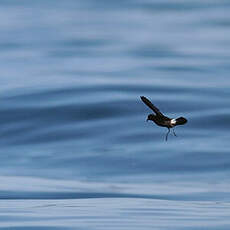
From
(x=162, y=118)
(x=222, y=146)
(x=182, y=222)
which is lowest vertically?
(x=162, y=118)

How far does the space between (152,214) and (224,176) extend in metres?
21.1

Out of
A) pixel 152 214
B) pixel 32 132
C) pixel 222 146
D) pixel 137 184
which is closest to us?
pixel 152 214

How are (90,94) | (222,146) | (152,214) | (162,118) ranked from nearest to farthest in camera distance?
(162,118) → (152,214) → (222,146) → (90,94)

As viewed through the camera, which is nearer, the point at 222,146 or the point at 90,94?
the point at 222,146

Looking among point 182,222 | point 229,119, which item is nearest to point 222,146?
point 229,119

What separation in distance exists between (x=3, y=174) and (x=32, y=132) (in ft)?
43.5

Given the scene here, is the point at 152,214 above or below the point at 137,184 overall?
below

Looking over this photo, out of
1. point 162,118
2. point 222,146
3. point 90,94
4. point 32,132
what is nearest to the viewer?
point 162,118

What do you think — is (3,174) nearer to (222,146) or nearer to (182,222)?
(222,146)

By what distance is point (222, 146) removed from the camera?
Result: 6769cm

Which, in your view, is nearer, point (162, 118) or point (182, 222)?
point (162, 118)

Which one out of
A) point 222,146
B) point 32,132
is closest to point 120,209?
point 222,146

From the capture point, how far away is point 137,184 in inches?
2288

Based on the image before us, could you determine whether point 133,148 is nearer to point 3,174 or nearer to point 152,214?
point 3,174
